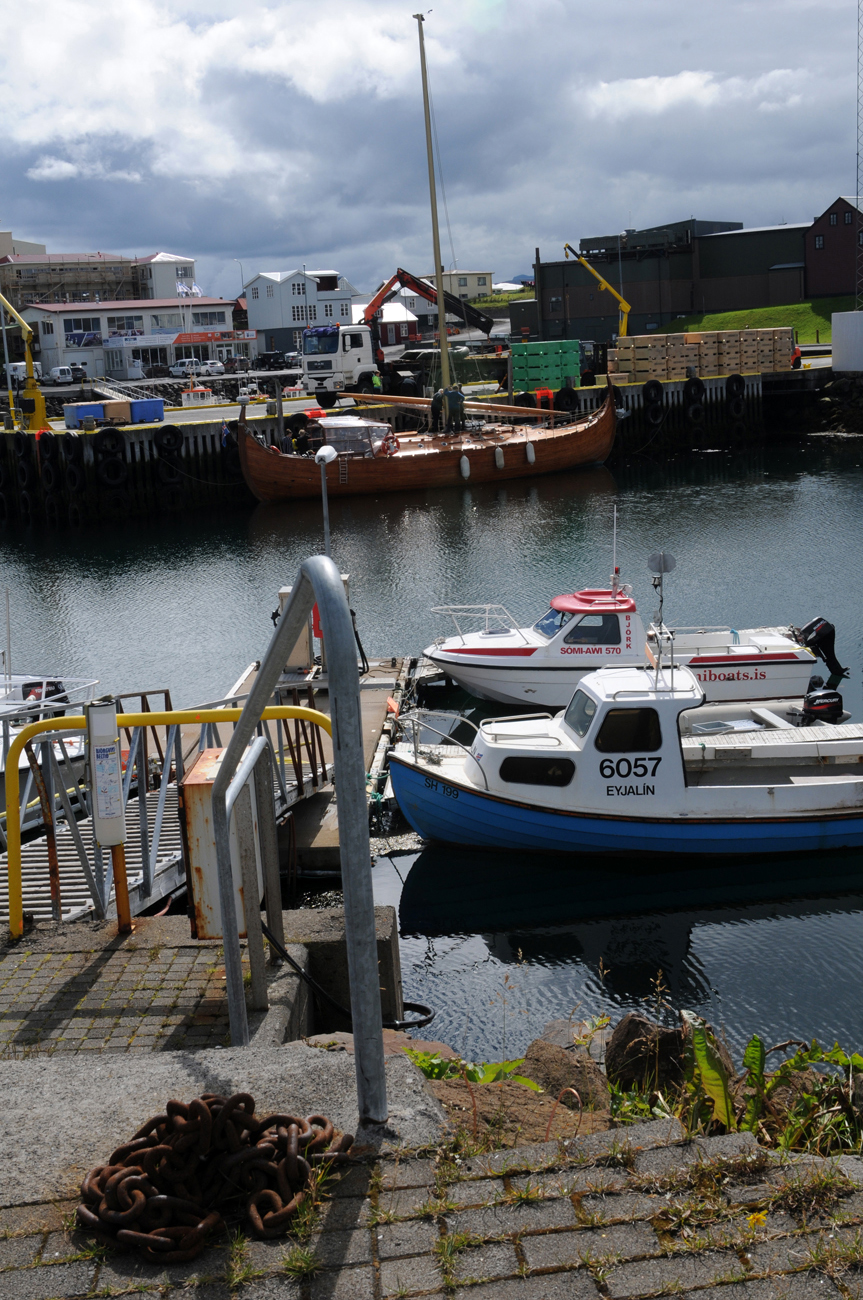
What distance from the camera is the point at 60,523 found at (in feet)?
138

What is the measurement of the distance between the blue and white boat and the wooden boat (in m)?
28.9

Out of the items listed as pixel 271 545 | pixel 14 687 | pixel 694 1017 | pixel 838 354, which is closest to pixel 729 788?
pixel 694 1017

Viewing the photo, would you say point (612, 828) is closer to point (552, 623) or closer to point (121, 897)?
point (552, 623)

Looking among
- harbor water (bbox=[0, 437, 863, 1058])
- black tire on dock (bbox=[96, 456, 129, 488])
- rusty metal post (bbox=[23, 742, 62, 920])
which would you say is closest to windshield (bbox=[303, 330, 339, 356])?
harbor water (bbox=[0, 437, 863, 1058])

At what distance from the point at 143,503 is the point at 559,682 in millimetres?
30087

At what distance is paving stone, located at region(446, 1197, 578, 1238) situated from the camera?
3.06 metres

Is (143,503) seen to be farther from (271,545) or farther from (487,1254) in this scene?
(487,1254)

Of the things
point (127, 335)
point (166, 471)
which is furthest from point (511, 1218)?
point (127, 335)

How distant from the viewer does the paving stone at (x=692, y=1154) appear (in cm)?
331

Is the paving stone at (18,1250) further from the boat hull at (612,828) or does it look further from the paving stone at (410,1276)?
the boat hull at (612,828)

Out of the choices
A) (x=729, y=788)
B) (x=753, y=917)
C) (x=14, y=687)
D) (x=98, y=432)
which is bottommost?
(x=753, y=917)

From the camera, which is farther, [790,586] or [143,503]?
[143,503]

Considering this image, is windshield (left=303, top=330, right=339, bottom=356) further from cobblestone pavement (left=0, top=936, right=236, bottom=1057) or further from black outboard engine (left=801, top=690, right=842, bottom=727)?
cobblestone pavement (left=0, top=936, right=236, bottom=1057)

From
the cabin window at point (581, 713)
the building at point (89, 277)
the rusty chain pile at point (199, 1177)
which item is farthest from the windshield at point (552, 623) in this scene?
the building at point (89, 277)
